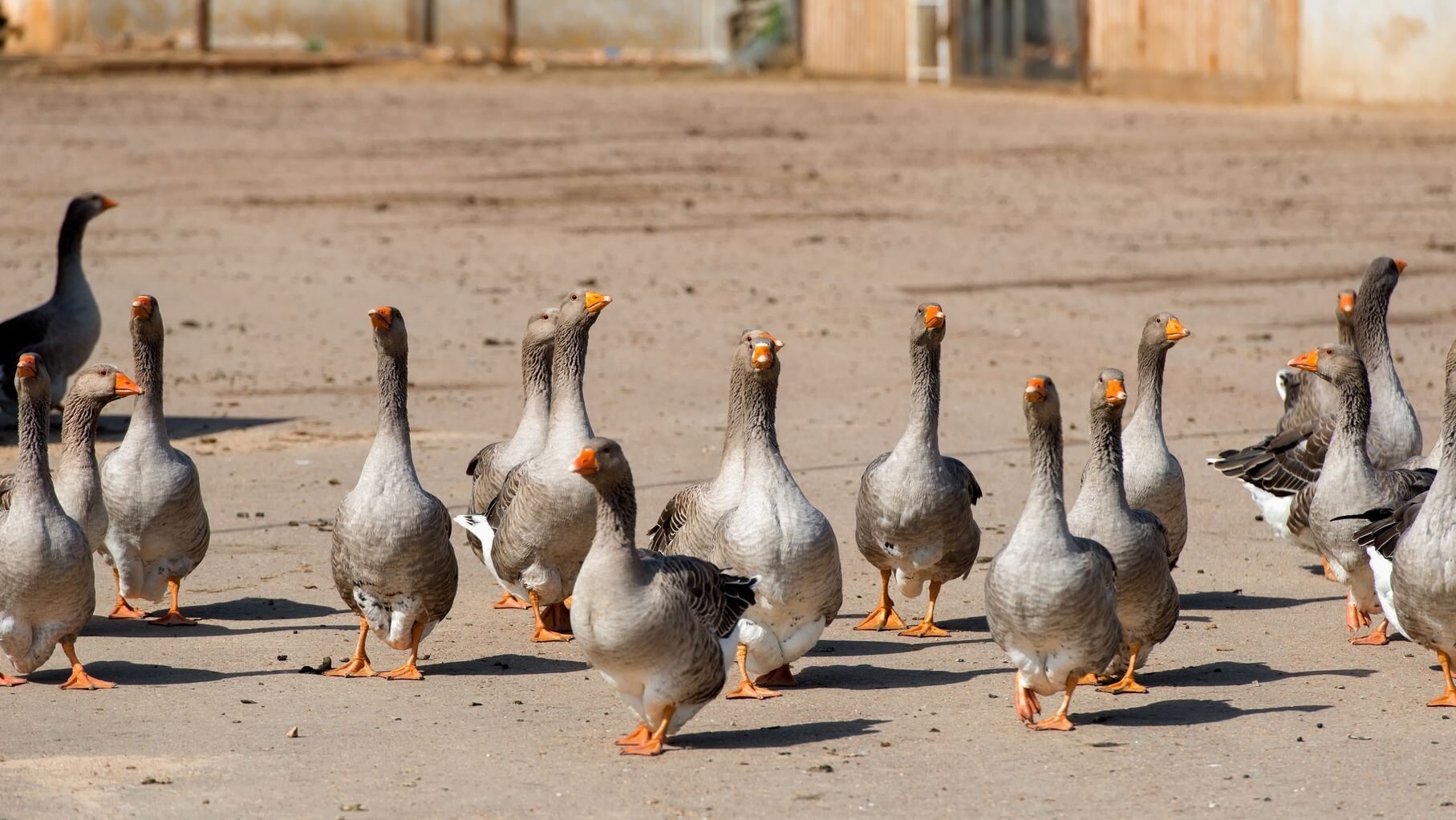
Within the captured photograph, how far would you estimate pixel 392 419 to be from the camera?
7.58 meters

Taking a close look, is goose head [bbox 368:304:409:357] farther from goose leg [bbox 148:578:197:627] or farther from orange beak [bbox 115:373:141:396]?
goose leg [bbox 148:578:197:627]

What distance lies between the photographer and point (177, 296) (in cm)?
1694

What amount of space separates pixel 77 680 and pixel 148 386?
1.67 m

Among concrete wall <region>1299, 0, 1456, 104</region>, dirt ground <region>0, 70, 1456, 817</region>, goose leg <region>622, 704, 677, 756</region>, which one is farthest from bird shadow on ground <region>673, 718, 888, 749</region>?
concrete wall <region>1299, 0, 1456, 104</region>

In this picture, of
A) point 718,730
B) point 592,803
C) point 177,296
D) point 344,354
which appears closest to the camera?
point 592,803

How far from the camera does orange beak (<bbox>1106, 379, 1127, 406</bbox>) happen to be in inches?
275

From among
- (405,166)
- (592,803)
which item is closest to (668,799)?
(592,803)

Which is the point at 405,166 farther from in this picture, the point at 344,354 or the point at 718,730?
the point at 718,730

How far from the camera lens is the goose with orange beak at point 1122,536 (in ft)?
22.7

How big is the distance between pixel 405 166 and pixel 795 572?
63.6ft

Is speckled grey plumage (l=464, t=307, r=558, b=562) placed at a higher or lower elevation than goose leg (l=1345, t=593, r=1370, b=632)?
higher

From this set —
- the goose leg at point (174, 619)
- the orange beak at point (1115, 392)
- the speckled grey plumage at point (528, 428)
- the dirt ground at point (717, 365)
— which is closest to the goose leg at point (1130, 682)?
the dirt ground at point (717, 365)

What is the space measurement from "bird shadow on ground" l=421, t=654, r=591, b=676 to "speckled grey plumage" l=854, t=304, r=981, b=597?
1383mm

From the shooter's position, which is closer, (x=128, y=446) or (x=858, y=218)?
(x=128, y=446)
